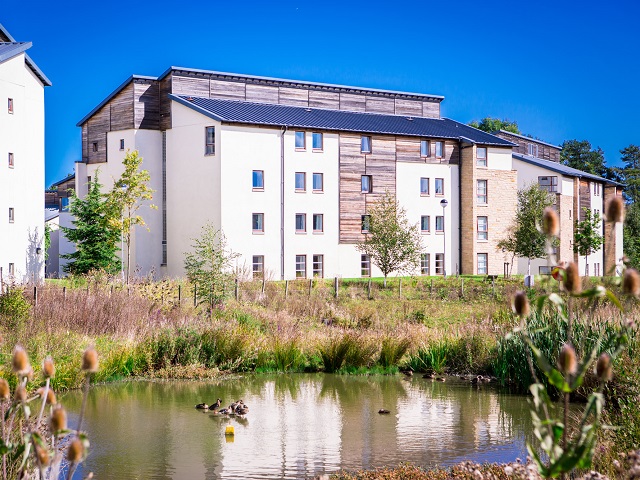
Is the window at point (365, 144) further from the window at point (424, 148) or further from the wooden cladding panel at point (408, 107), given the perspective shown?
the wooden cladding panel at point (408, 107)

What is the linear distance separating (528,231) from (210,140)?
20430mm

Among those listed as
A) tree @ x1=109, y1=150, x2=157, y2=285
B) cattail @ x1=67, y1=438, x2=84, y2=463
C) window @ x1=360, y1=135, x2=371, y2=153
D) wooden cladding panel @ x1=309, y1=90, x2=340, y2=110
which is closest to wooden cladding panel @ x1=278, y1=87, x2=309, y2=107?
wooden cladding panel @ x1=309, y1=90, x2=340, y2=110

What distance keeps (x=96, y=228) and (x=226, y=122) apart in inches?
350

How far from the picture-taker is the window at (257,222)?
46.6 meters

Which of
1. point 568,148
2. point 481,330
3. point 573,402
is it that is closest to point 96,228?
point 481,330

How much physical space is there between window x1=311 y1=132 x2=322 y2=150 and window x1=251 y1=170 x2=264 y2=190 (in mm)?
3918

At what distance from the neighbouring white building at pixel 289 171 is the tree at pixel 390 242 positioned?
9.27 ft

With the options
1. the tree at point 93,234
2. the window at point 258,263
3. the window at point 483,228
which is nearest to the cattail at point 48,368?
the tree at point 93,234

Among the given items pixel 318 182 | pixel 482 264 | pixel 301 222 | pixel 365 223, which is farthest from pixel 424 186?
pixel 301 222

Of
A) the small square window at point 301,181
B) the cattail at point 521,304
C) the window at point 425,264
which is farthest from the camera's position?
the window at point 425,264

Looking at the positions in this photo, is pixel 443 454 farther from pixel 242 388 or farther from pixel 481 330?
pixel 481 330

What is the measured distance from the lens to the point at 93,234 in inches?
1699

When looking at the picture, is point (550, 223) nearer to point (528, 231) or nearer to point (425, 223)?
point (425, 223)

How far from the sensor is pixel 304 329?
23.3 m
